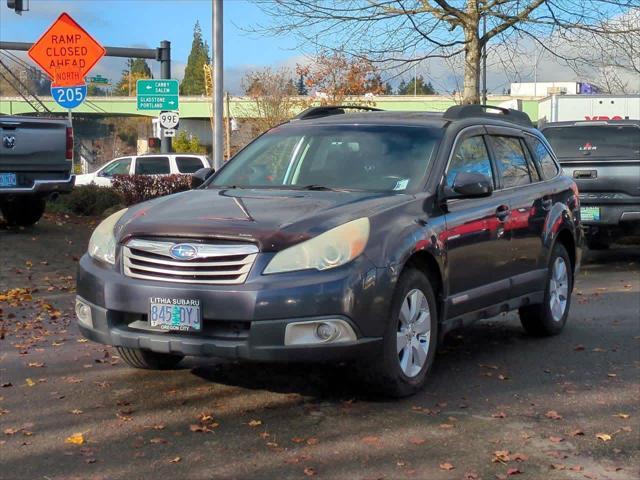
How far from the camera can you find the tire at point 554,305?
7957mm

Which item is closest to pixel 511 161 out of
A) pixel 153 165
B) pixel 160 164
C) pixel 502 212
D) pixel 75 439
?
pixel 502 212

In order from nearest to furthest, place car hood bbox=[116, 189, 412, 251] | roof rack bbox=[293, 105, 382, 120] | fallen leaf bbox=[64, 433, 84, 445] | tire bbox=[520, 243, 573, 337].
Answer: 1. fallen leaf bbox=[64, 433, 84, 445]
2. car hood bbox=[116, 189, 412, 251]
3. roof rack bbox=[293, 105, 382, 120]
4. tire bbox=[520, 243, 573, 337]

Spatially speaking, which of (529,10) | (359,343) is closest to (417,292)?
(359,343)

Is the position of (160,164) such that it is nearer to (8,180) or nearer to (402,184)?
(8,180)

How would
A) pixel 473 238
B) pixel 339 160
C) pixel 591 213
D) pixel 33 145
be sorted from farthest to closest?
pixel 591 213 → pixel 33 145 → pixel 339 160 → pixel 473 238

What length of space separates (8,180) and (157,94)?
24.8ft

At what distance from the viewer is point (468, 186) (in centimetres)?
636

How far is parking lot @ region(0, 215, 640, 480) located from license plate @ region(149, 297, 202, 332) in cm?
54

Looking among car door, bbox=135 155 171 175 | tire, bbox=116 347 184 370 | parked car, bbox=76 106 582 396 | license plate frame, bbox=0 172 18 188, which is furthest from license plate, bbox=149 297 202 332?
car door, bbox=135 155 171 175

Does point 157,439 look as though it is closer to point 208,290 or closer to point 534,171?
point 208,290

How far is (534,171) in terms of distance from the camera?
26.4 feet

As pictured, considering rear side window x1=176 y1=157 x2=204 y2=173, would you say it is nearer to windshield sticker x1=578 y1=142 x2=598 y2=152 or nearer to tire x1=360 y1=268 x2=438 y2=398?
windshield sticker x1=578 y1=142 x2=598 y2=152

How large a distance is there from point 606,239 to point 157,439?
10585 mm

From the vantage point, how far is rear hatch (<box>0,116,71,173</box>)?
484 inches
